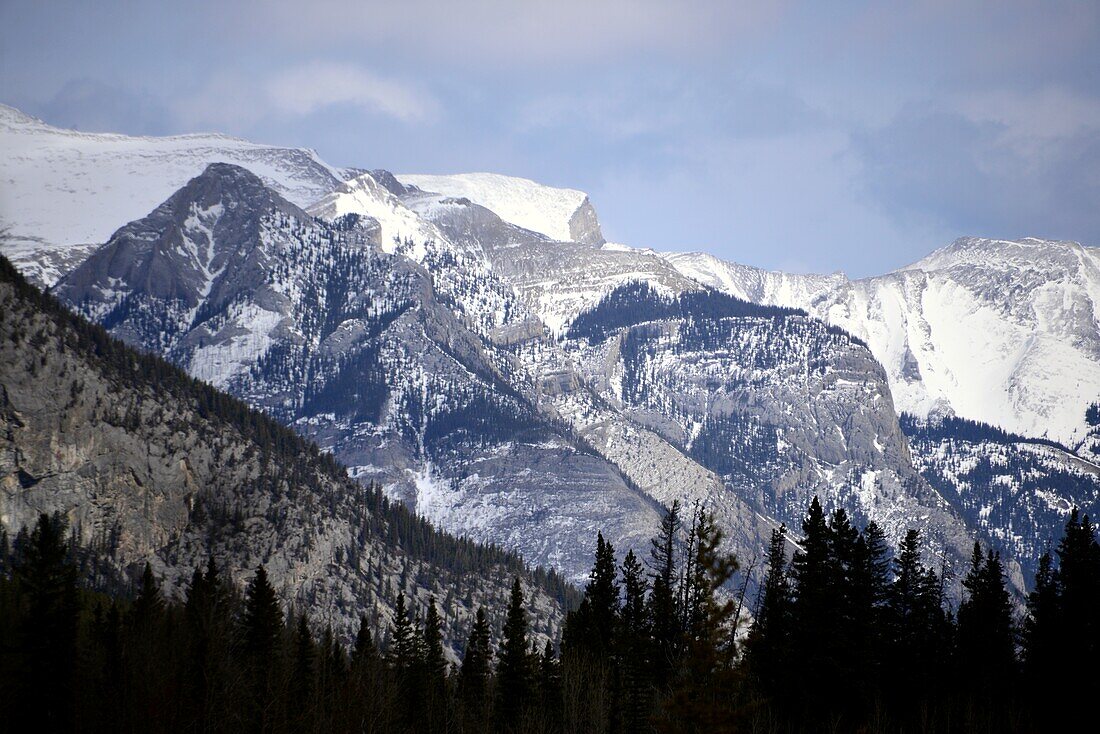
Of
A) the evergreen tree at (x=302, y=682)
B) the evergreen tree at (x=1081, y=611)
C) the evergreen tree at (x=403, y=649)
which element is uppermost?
the evergreen tree at (x=1081, y=611)

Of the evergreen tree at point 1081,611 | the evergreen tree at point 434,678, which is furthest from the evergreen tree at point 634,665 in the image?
the evergreen tree at point 1081,611

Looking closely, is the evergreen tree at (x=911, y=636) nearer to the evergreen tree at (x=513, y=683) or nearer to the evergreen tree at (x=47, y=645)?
the evergreen tree at (x=513, y=683)

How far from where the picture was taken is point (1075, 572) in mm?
82562

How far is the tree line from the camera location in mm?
64938

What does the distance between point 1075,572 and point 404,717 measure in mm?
50929

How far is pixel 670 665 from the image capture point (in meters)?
74.7

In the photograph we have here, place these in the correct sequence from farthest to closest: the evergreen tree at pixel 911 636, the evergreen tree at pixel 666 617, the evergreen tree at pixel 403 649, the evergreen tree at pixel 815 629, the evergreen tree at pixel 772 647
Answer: the evergreen tree at pixel 403 649 < the evergreen tree at pixel 666 617 < the evergreen tree at pixel 911 636 < the evergreen tree at pixel 772 647 < the evergreen tree at pixel 815 629

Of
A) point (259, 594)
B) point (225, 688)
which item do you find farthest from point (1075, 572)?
point (259, 594)

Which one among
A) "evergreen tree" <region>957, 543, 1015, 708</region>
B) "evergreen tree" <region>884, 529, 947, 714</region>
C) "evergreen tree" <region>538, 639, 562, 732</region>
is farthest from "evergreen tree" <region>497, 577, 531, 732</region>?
"evergreen tree" <region>957, 543, 1015, 708</region>

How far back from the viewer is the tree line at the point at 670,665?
64.9 metres

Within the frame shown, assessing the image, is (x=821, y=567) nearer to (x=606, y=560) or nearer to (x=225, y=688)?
(x=225, y=688)

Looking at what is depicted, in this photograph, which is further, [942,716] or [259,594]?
[259,594]

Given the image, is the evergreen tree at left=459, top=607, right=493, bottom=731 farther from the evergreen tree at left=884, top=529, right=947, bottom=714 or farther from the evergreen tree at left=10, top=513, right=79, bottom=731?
the evergreen tree at left=884, top=529, right=947, bottom=714

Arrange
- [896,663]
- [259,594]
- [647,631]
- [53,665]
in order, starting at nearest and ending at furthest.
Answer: [896,663]
[53,665]
[647,631]
[259,594]
